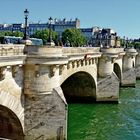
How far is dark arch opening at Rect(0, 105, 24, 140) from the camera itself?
21.1 meters

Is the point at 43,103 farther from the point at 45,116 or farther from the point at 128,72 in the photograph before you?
the point at 128,72

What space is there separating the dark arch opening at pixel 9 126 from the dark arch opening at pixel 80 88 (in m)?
17.9

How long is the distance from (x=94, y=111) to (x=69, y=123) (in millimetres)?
6086

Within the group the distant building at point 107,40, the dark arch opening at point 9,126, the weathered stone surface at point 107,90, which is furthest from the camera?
the distant building at point 107,40

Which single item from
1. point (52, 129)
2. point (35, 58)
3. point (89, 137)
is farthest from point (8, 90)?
point (89, 137)

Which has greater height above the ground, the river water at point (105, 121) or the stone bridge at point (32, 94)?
the stone bridge at point (32, 94)

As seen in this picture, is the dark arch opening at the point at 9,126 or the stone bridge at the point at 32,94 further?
the dark arch opening at the point at 9,126

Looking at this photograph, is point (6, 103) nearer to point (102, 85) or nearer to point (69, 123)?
point (69, 123)

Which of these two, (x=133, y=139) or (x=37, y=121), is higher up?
(x=37, y=121)

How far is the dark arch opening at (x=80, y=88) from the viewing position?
129ft

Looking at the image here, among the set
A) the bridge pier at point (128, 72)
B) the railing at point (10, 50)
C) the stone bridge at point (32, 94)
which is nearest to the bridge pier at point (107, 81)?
the bridge pier at point (128, 72)

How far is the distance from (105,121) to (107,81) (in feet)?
29.7

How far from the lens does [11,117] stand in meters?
21.1

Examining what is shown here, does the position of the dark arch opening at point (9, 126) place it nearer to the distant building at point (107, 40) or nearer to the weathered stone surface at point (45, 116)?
the weathered stone surface at point (45, 116)
